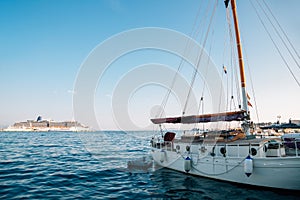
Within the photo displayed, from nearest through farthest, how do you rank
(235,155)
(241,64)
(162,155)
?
(235,155) < (241,64) < (162,155)

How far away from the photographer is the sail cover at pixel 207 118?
55.3 ft

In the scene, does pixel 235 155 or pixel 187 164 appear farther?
pixel 187 164

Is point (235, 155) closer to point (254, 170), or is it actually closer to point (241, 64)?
point (254, 170)

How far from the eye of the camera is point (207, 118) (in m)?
18.7

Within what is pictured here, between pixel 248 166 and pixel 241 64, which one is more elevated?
pixel 241 64

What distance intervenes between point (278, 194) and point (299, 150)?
4.46 metres

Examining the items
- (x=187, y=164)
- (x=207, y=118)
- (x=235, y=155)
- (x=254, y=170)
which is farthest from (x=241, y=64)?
(x=187, y=164)

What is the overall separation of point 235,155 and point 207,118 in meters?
4.70

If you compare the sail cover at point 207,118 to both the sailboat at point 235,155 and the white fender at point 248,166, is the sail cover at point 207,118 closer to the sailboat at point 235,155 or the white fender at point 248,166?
the sailboat at point 235,155

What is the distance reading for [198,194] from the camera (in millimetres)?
13070

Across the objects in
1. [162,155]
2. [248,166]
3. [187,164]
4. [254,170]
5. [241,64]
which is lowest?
[187,164]

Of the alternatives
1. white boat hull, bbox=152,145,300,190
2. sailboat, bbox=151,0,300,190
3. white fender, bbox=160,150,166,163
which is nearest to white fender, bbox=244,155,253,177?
sailboat, bbox=151,0,300,190

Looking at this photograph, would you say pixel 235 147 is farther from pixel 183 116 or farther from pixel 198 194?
pixel 183 116

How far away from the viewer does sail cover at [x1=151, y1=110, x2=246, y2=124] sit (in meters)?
16.9
